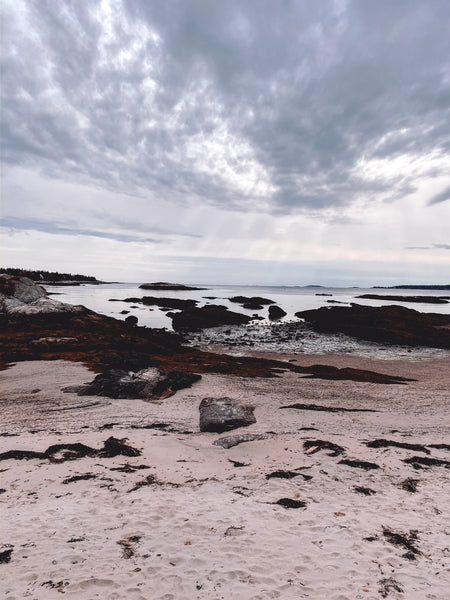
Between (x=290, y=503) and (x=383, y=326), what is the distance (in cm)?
4022

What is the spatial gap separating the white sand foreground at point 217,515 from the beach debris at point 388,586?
0.01 m

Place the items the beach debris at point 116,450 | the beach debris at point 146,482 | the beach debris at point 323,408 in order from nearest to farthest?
1. the beach debris at point 146,482
2. the beach debris at point 116,450
3. the beach debris at point 323,408

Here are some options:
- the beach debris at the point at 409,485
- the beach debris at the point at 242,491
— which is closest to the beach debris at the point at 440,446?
the beach debris at the point at 409,485

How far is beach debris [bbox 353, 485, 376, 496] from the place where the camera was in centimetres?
697

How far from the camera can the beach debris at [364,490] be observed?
22.9ft

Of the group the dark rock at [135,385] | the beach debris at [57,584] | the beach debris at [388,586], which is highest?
the beach debris at [57,584]

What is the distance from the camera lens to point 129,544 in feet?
17.0

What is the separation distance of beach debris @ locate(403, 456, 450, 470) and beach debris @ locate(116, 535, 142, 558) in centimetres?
715

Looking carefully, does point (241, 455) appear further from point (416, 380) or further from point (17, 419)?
point (416, 380)

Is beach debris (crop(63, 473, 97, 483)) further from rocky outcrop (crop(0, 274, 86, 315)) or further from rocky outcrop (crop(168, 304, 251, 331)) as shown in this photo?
rocky outcrop (crop(168, 304, 251, 331))

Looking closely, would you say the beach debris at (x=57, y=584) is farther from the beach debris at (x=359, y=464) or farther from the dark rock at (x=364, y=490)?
the beach debris at (x=359, y=464)

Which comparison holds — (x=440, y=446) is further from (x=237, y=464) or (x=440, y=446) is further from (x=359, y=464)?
(x=237, y=464)

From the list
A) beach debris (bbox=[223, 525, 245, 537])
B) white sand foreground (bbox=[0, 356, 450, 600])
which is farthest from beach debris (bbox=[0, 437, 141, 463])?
beach debris (bbox=[223, 525, 245, 537])

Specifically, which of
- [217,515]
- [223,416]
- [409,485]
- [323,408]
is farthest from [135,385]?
[409,485]
